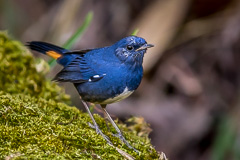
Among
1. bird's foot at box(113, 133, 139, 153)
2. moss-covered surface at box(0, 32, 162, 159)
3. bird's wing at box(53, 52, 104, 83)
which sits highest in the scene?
bird's wing at box(53, 52, 104, 83)

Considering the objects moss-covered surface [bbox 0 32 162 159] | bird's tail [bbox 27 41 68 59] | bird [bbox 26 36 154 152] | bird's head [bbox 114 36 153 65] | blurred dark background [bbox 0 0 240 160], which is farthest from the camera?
blurred dark background [bbox 0 0 240 160]

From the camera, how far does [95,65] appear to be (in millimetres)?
3836

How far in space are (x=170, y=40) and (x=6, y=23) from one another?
143 inches

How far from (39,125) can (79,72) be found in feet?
3.23

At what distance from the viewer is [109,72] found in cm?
368

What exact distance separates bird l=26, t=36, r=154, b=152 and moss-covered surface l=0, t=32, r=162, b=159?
0.77 feet

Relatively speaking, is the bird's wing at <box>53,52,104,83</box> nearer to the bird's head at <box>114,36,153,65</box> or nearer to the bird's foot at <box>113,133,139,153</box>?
the bird's head at <box>114,36,153,65</box>

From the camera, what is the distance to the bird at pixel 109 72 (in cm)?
359

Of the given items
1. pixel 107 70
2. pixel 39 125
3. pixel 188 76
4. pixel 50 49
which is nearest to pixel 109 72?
pixel 107 70

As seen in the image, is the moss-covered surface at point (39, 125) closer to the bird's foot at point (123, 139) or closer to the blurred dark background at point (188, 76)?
the bird's foot at point (123, 139)

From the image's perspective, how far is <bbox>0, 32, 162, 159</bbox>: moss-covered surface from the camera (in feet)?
8.72

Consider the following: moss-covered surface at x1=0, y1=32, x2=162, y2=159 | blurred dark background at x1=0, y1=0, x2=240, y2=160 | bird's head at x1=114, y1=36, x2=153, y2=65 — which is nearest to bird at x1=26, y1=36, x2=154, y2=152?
bird's head at x1=114, y1=36, x2=153, y2=65

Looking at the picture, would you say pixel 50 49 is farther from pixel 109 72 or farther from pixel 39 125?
pixel 39 125

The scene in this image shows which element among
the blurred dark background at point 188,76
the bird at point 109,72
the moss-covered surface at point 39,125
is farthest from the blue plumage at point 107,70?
the blurred dark background at point 188,76
